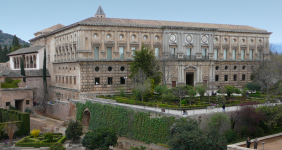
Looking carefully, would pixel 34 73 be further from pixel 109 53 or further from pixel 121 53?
pixel 121 53

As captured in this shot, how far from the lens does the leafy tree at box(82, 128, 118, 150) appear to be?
27.2 meters

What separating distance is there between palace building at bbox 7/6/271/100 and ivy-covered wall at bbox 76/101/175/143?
4.21 metres

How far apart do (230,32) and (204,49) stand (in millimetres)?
6042

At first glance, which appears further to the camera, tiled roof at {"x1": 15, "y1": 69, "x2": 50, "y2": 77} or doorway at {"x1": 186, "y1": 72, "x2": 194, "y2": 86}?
tiled roof at {"x1": 15, "y1": 69, "x2": 50, "y2": 77}

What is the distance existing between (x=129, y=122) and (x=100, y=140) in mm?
4398

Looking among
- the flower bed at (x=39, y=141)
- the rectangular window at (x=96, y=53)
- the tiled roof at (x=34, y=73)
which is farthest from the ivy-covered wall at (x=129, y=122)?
the tiled roof at (x=34, y=73)

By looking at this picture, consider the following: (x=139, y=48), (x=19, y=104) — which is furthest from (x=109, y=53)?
(x=19, y=104)

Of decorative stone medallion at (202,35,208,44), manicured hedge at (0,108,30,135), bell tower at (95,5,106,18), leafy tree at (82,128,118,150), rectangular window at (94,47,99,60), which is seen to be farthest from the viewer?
bell tower at (95,5,106,18)

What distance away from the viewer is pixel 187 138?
2255 cm

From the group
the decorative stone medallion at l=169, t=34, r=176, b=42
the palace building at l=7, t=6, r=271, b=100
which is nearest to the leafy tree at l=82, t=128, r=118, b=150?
the palace building at l=7, t=6, r=271, b=100

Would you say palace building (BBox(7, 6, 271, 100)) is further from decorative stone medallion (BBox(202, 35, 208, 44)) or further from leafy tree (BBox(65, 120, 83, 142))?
leafy tree (BBox(65, 120, 83, 142))

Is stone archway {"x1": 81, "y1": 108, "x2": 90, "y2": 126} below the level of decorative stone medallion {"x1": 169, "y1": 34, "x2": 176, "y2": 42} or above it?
below

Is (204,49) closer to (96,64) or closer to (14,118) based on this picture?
(96,64)

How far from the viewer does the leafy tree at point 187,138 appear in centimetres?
2227
